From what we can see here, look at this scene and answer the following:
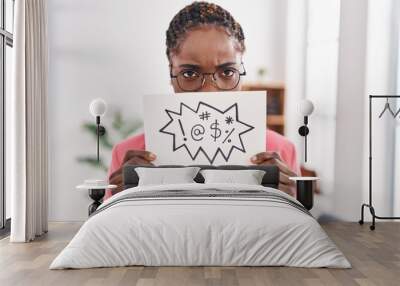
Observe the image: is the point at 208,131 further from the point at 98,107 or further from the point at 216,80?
the point at 98,107

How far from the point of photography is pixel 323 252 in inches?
173

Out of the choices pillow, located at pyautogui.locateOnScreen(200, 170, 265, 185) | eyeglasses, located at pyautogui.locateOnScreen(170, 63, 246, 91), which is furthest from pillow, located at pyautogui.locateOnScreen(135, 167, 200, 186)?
eyeglasses, located at pyautogui.locateOnScreen(170, 63, 246, 91)

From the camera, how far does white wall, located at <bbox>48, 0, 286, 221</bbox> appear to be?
707 cm

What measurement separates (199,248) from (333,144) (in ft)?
10.4

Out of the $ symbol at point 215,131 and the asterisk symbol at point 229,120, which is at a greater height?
the asterisk symbol at point 229,120

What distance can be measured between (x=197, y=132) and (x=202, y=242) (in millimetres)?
2742

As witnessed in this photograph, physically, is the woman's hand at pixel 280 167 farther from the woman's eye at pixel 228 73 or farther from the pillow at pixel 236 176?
the woman's eye at pixel 228 73

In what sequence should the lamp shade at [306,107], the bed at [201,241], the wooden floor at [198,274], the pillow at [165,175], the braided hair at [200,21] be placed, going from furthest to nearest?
the braided hair at [200,21] → the lamp shade at [306,107] → the pillow at [165,175] → the bed at [201,241] → the wooden floor at [198,274]

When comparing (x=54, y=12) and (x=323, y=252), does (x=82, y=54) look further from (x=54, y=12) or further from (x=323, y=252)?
(x=323, y=252)

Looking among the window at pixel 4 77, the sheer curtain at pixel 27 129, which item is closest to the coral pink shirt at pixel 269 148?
the sheer curtain at pixel 27 129

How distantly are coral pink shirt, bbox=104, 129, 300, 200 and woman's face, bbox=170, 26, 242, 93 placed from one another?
0.77 metres

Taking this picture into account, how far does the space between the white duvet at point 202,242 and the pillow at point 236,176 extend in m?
1.75

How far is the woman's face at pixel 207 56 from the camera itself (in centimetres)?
702

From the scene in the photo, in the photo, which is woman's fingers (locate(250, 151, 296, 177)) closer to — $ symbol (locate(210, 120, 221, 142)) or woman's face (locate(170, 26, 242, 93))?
$ symbol (locate(210, 120, 221, 142))
